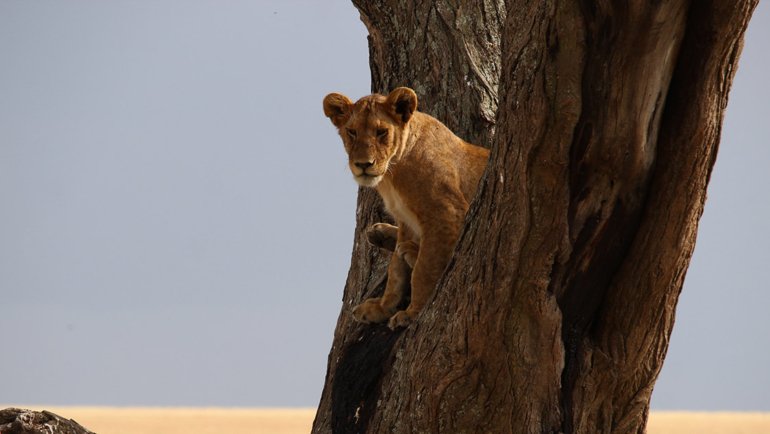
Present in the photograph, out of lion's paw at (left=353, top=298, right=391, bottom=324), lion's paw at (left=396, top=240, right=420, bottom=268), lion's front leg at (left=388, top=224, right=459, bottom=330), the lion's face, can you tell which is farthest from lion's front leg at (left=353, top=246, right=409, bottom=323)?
the lion's face

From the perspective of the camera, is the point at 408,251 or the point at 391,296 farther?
the point at 391,296

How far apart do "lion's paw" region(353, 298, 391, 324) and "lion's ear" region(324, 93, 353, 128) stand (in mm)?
1219

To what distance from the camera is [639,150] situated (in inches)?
229

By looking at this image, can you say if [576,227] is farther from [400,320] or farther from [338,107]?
[338,107]

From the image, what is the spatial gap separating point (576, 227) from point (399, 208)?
1612 mm

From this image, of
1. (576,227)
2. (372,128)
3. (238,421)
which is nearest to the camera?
(576,227)

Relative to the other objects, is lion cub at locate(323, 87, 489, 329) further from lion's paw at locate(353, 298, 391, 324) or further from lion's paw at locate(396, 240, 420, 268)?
lion's paw at locate(353, 298, 391, 324)

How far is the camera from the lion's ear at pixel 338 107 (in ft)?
24.0

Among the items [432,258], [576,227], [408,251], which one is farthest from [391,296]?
[576,227]

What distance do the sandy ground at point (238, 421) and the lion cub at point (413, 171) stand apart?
31.6m

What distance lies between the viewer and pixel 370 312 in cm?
763

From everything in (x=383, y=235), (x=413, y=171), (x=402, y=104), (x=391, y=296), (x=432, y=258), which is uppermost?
(x=402, y=104)

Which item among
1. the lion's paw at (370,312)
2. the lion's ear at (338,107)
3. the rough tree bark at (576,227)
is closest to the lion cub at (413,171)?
the lion's ear at (338,107)

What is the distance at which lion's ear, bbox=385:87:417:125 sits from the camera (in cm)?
716
